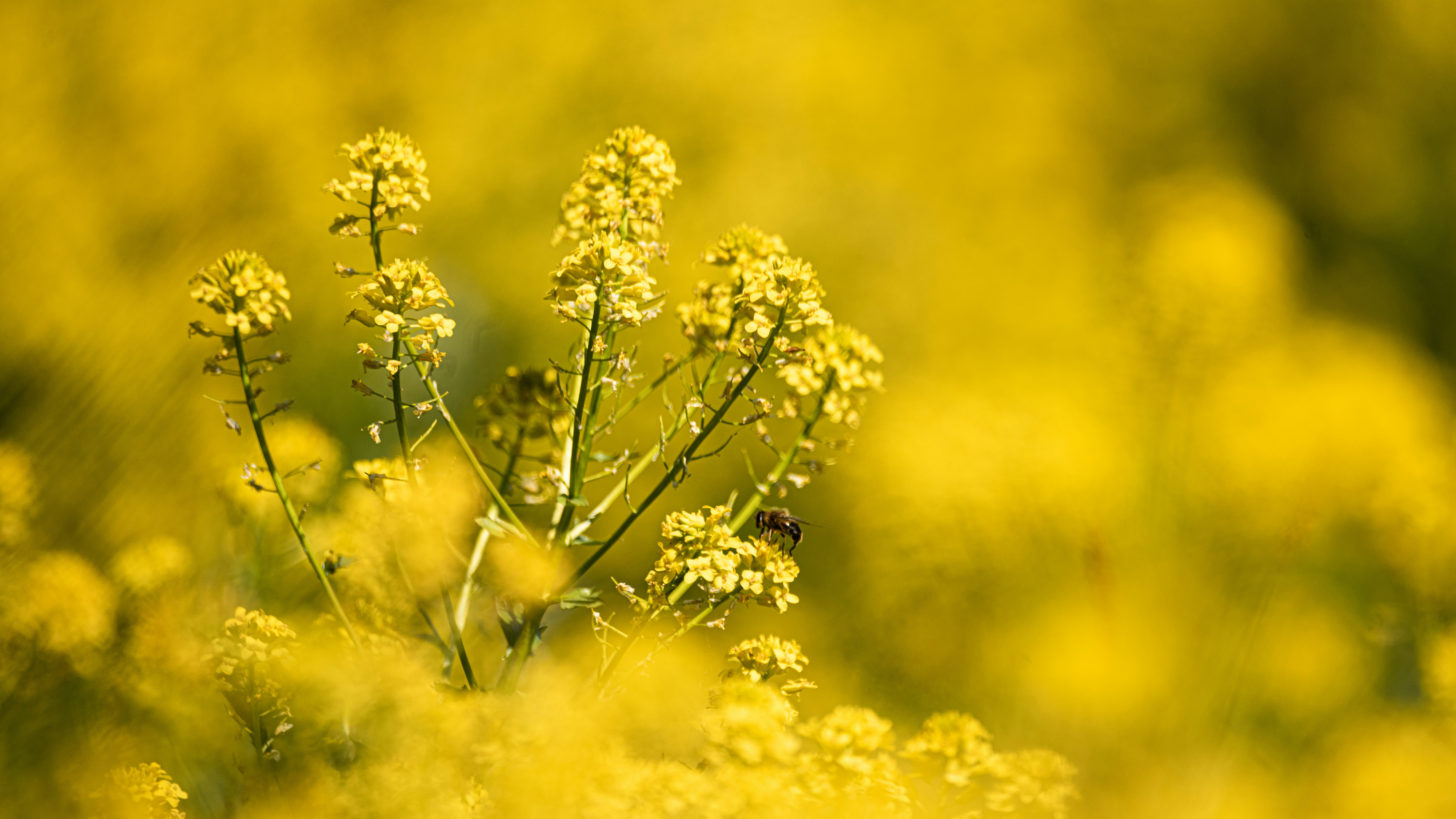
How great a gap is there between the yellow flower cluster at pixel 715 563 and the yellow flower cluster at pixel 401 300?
14 cm

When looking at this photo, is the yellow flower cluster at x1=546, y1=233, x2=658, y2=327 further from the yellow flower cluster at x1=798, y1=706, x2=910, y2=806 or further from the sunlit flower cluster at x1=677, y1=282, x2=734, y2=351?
the yellow flower cluster at x1=798, y1=706, x2=910, y2=806

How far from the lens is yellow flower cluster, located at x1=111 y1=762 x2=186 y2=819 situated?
0.36 m

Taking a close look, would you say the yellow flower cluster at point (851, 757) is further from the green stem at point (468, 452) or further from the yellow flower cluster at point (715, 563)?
the green stem at point (468, 452)

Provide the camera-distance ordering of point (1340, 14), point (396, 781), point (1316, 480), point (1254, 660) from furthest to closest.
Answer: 1. point (1340, 14)
2. point (1316, 480)
3. point (1254, 660)
4. point (396, 781)

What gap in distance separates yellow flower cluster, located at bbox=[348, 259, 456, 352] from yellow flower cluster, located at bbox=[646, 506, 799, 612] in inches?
5.6

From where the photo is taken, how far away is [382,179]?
384 mm

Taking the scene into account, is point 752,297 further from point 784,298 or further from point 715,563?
point 715,563

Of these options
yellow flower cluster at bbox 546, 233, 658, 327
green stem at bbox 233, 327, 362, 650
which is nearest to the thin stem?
green stem at bbox 233, 327, 362, 650

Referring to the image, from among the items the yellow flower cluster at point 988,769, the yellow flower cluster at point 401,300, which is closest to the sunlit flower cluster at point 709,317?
the yellow flower cluster at point 401,300

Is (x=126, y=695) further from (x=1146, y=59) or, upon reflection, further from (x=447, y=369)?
(x=1146, y=59)

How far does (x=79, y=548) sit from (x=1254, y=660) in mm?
610

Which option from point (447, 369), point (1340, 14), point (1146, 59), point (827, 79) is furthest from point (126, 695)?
point (1340, 14)

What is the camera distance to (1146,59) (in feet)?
2.76

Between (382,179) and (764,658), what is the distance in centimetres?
29
